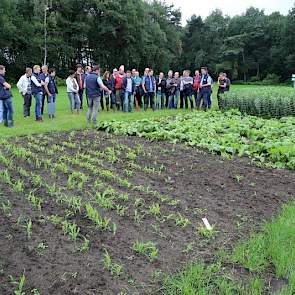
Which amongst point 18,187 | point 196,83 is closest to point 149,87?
point 196,83

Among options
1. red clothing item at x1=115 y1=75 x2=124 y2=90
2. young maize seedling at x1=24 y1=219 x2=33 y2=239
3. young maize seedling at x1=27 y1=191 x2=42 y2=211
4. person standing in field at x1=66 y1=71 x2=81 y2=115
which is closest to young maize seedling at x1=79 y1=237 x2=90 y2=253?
young maize seedling at x1=24 y1=219 x2=33 y2=239

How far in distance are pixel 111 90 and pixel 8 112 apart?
581 cm

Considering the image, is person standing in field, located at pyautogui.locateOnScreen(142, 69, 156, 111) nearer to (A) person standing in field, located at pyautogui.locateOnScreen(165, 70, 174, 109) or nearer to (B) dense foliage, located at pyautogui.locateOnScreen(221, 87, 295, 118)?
(A) person standing in field, located at pyautogui.locateOnScreen(165, 70, 174, 109)

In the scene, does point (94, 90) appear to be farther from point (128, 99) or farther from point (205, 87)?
point (205, 87)

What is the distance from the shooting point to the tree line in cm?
4978

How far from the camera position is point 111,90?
17906 mm

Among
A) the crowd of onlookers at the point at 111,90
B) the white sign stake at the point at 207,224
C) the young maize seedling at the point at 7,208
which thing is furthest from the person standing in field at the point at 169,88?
the young maize seedling at the point at 7,208

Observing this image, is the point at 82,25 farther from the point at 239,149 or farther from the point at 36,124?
the point at 239,149

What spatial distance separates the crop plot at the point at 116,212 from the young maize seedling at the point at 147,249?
0.01 metres

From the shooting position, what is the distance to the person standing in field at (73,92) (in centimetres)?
1645

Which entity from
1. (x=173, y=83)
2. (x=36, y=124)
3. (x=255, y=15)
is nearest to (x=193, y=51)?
(x=255, y=15)

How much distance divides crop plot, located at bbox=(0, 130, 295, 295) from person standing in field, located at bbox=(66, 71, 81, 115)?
24.3ft

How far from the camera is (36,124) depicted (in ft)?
43.3

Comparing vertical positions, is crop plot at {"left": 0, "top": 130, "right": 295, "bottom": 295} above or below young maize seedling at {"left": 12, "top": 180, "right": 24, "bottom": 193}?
below
